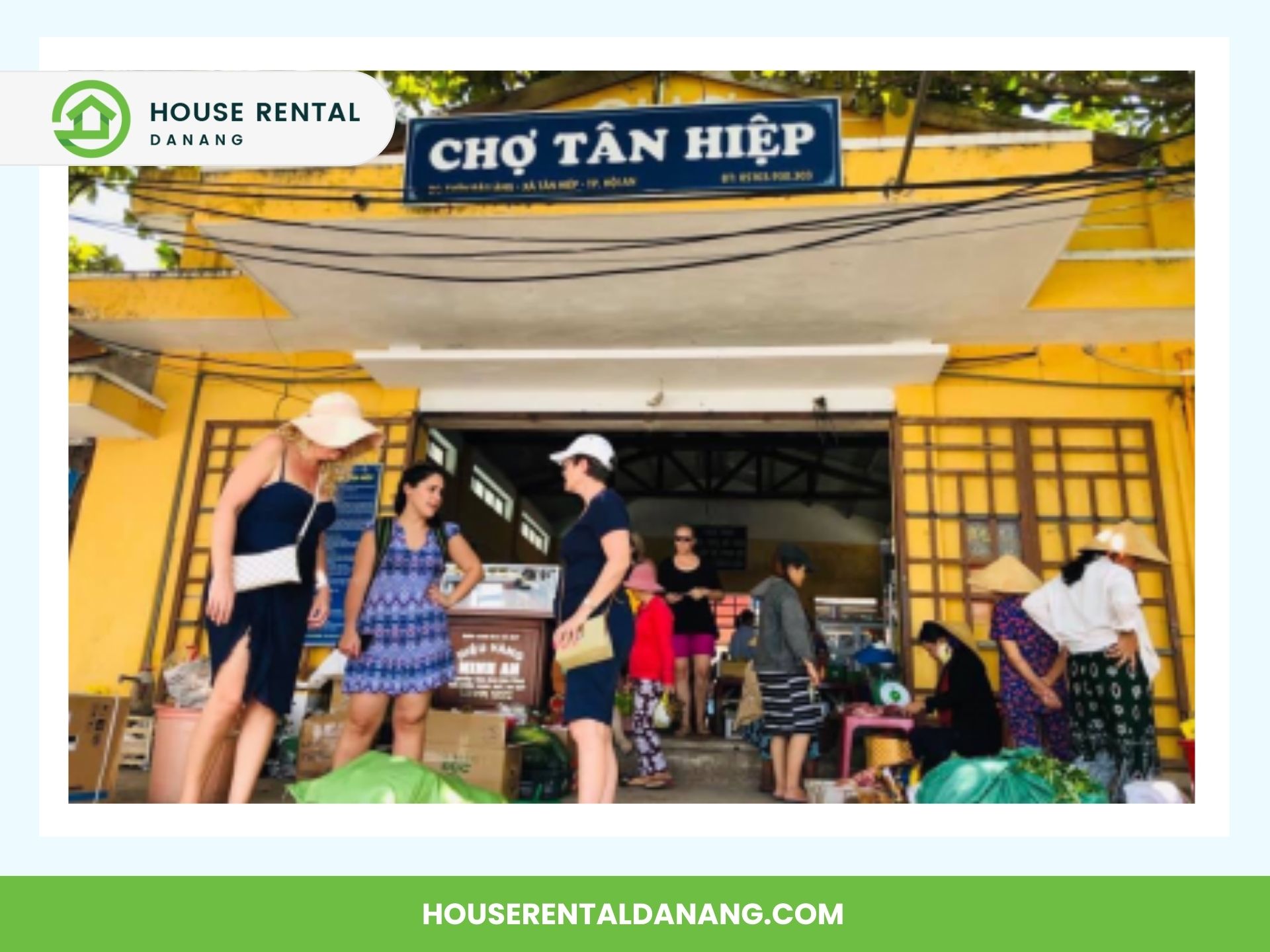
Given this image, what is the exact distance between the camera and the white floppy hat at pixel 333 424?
3258 millimetres

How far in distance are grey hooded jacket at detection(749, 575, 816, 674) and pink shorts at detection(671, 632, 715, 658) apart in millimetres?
1977

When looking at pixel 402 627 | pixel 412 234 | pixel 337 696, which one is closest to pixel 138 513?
pixel 337 696

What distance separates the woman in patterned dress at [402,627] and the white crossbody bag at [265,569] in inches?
19.0

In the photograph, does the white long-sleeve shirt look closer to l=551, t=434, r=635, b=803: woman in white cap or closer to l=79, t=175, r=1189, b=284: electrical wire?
l=79, t=175, r=1189, b=284: electrical wire

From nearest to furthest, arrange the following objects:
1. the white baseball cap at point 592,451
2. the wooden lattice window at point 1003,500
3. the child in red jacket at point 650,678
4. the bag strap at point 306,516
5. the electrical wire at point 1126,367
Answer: the bag strap at point 306,516, the white baseball cap at point 592,451, the child in red jacket at point 650,678, the wooden lattice window at point 1003,500, the electrical wire at point 1126,367

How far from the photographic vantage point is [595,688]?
3.10 meters

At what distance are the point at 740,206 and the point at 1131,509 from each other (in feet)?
12.4

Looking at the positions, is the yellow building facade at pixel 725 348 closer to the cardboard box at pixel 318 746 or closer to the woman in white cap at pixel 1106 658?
the woman in white cap at pixel 1106 658

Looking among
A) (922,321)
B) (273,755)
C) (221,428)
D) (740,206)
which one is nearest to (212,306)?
(221,428)

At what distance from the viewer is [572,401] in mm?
7332

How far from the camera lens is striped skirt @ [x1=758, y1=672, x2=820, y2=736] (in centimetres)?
477

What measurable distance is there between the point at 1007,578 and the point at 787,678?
5.67 feet

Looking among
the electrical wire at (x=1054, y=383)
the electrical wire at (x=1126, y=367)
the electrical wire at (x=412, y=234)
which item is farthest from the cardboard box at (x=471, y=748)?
the electrical wire at (x=1126, y=367)
